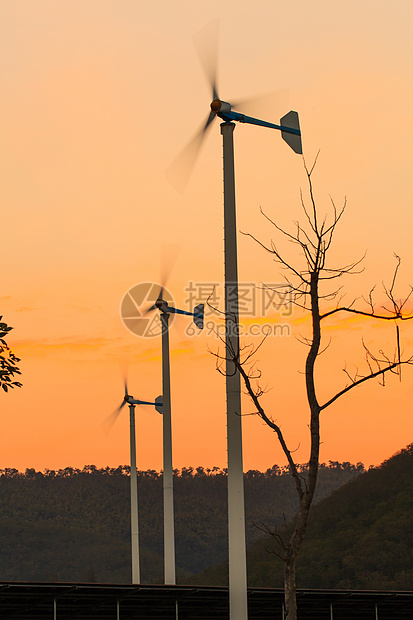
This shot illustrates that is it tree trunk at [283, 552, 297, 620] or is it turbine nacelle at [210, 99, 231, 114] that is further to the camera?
turbine nacelle at [210, 99, 231, 114]

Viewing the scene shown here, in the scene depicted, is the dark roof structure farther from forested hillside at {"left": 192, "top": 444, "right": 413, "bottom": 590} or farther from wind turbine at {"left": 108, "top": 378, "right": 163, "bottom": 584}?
forested hillside at {"left": 192, "top": 444, "right": 413, "bottom": 590}

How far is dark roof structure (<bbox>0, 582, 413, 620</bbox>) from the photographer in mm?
28594

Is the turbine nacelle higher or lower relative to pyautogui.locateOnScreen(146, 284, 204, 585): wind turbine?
higher

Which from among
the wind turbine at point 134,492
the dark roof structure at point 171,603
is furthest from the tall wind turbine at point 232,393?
the wind turbine at point 134,492

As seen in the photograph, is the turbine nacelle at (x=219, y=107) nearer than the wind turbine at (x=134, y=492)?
Yes

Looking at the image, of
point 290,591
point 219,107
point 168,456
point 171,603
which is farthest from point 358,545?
point 219,107

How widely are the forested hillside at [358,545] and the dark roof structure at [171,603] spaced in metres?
86.6

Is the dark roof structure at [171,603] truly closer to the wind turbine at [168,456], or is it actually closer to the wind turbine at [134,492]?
the wind turbine at [168,456]

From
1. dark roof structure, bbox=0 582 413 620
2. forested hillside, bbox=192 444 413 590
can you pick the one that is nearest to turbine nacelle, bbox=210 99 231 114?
dark roof structure, bbox=0 582 413 620

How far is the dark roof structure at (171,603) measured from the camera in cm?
2859

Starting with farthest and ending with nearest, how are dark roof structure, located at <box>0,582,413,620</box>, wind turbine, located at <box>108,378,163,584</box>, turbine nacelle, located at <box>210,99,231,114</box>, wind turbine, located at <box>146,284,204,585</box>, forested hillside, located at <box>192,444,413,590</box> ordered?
forested hillside, located at <box>192,444,413,590</box>
wind turbine, located at <box>108,378,163,584</box>
wind turbine, located at <box>146,284,204,585</box>
dark roof structure, located at <box>0,582,413,620</box>
turbine nacelle, located at <box>210,99,231,114</box>

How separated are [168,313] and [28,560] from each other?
173244mm

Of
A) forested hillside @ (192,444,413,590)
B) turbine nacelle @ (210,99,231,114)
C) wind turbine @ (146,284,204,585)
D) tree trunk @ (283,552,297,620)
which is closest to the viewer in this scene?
tree trunk @ (283,552,297,620)

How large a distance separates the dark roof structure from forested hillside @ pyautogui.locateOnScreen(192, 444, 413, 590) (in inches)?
3409
